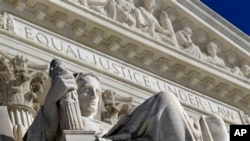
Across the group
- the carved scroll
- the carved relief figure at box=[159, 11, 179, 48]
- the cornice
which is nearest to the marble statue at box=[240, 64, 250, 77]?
the cornice

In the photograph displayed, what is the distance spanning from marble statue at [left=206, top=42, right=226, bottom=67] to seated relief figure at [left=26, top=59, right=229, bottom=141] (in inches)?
298

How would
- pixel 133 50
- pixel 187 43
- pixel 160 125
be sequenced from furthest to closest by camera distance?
pixel 187 43, pixel 133 50, pixel 160 125

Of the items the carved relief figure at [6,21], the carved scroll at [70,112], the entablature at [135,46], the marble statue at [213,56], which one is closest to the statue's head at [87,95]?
the carved scroll at [70,112]

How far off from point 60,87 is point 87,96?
0.67 meters

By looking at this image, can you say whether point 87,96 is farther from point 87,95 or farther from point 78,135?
point 78,135

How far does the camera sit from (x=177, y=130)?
545 cm

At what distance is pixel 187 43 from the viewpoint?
44.1 feet

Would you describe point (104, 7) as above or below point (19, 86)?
above

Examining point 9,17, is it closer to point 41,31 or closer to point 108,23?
point 41,31

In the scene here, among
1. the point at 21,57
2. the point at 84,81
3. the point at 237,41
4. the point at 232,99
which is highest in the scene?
the point at 237,41

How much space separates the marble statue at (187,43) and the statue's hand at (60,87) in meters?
7.42

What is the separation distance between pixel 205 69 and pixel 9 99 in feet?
16.1

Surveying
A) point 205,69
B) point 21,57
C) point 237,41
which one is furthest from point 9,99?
point 237,41

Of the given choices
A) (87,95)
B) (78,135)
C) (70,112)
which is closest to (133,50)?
(87,95)
